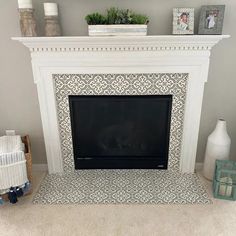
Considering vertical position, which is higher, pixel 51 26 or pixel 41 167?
pixel 51 26

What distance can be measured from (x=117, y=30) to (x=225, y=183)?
139cm

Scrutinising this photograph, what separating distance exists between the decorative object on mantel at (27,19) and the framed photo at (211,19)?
1215mm

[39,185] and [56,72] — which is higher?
[56,72]

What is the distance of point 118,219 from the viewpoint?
1634mm

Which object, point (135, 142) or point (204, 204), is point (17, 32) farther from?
point (204, 204)

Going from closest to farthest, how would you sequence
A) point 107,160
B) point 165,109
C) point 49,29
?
point 49,29
point 165,109
point 107,160

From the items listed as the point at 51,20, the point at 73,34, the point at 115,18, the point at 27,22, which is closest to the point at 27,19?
the point at 27,22

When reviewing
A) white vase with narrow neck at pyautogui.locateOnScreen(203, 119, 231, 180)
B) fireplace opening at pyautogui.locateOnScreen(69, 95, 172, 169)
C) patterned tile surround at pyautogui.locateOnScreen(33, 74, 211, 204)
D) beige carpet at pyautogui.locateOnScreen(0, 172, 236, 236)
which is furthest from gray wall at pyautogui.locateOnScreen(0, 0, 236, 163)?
beige carpet at pyautogui.locateOnScreen(0, 172, 236, 236)

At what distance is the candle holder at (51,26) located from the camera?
1.70 meters

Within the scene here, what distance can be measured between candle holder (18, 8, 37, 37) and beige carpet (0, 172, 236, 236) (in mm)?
1261

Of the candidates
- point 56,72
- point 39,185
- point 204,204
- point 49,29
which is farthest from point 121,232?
point 49,29

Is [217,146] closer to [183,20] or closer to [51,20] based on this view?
[183,20]

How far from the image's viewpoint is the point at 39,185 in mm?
2020

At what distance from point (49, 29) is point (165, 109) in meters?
1.09
